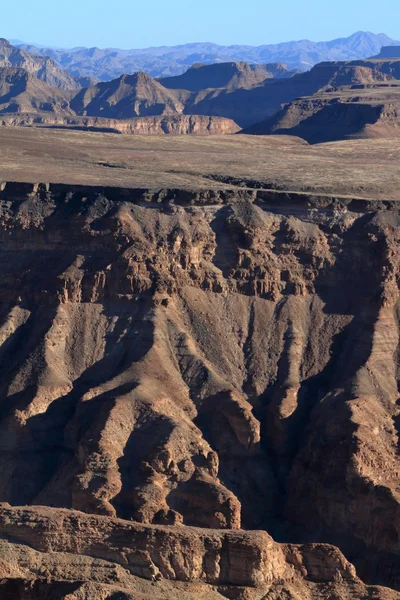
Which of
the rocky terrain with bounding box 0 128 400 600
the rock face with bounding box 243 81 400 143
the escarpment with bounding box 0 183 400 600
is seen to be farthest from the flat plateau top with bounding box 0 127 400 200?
the rock face with bounding box 243 81 400 143

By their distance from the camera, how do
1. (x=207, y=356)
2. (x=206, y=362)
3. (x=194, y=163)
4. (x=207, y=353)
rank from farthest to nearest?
1. (x=194, y=163)
2. (x=207, y=353)
3. (x=207, y=356)
4. (x=206, y=362)

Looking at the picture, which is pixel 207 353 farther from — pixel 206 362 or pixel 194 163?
pixel 194 163

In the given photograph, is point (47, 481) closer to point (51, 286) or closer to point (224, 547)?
point (51, 286)

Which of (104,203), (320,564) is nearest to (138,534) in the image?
(320,564)

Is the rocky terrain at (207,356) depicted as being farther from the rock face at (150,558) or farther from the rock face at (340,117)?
the rock face at (340,117)

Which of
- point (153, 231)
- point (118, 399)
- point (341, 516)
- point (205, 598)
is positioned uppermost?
point (153, 231)

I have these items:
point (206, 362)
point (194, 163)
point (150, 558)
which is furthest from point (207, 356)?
point (150, 558)
